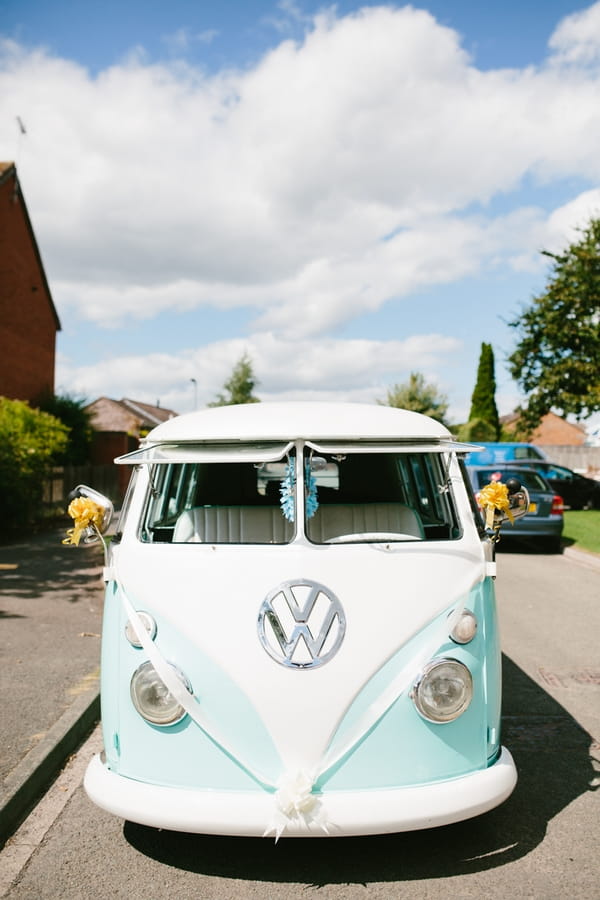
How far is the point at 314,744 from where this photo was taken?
3.12m

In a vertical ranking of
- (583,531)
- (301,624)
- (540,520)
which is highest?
(301,624)

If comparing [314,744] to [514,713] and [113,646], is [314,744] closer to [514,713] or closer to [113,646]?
[113,646]

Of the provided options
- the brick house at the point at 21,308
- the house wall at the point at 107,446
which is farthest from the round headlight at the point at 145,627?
the house wall at the point at 107,446

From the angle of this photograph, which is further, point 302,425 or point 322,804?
point 302,425

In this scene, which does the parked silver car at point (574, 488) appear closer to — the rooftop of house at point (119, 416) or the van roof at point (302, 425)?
the van roof at point (302, 425)

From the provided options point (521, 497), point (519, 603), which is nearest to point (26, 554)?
point (519, 603)

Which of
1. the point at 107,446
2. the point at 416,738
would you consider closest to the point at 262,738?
the point at 416,738

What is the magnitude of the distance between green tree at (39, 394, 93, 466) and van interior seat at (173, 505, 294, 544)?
2251 cm

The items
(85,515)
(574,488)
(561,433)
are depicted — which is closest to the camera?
(85,515)

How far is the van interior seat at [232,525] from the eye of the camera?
4039 millimetres

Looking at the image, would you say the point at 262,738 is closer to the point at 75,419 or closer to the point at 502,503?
the point at 502,503

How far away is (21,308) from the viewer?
2706cm

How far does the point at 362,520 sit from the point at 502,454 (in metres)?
18.1

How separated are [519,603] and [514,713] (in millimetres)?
4030
